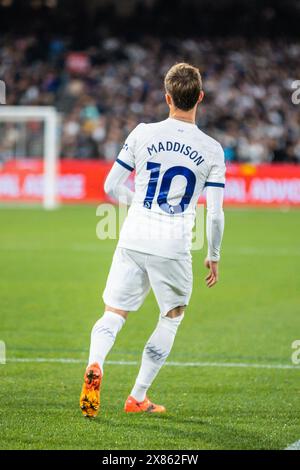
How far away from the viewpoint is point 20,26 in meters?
39.1

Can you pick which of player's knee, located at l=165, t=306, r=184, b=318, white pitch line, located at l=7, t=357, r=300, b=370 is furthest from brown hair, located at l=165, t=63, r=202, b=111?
white pitch line, located at l=7, t=357, r=300, b=370

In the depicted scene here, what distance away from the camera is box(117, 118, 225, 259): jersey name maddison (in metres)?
6.07

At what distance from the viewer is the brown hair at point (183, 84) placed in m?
5.98

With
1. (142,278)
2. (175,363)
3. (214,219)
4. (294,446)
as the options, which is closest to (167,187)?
(214,219)

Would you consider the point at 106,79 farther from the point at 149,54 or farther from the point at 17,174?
the point at 17,174

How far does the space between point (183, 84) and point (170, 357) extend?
3.41 meters

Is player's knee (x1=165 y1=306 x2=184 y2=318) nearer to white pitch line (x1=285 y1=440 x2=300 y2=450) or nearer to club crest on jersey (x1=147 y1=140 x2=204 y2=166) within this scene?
club crest on jersey (x1=147 y1=140 x2=204 y2=166)

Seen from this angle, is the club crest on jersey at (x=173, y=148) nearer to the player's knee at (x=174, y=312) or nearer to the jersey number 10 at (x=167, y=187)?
the jersey number 10 at (x=167, y=187)

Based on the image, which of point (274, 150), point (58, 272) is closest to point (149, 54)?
point (274, 150)

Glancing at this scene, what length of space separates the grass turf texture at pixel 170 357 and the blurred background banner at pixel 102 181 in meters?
10.2

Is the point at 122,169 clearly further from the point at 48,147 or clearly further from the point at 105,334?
the point at 48,147

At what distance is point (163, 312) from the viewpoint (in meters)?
6.25

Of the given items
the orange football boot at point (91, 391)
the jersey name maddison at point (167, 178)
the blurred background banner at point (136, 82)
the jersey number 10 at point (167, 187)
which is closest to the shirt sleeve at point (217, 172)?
the jersey name maddison at point (167, 178)

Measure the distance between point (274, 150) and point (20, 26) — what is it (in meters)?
13.6
